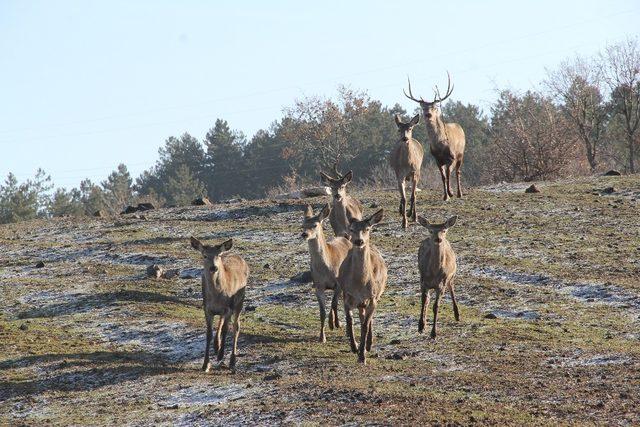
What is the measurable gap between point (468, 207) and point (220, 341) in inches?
632

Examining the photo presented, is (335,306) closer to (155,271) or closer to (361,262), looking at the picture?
(361,262)

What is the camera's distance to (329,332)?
1828 cm

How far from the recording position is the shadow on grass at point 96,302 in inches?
859

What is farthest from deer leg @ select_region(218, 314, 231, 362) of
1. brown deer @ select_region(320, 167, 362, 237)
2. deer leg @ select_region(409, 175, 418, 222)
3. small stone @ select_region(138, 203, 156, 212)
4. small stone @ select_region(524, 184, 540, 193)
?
small stone @ select_region(138, 203, 156, 212)

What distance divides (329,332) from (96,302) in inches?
249

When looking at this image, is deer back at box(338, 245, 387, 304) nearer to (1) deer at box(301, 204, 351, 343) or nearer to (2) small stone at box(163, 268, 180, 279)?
(1) deer at box(301, 204, 351, 343)

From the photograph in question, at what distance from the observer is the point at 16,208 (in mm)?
71688

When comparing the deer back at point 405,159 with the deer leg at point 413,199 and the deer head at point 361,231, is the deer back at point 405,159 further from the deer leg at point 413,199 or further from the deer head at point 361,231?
the deer head at point 361,231

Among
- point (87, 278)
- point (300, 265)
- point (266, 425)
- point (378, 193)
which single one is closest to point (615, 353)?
point (266, 425)

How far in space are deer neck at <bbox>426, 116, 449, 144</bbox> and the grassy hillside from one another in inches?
81.3

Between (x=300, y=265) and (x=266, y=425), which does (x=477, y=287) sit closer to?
(x=300, y=265)

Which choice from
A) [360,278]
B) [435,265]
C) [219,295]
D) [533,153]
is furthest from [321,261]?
[533,153]

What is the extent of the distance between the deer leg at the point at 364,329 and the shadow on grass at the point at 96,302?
6712 millimetres

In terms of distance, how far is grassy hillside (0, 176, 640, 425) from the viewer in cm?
1305
